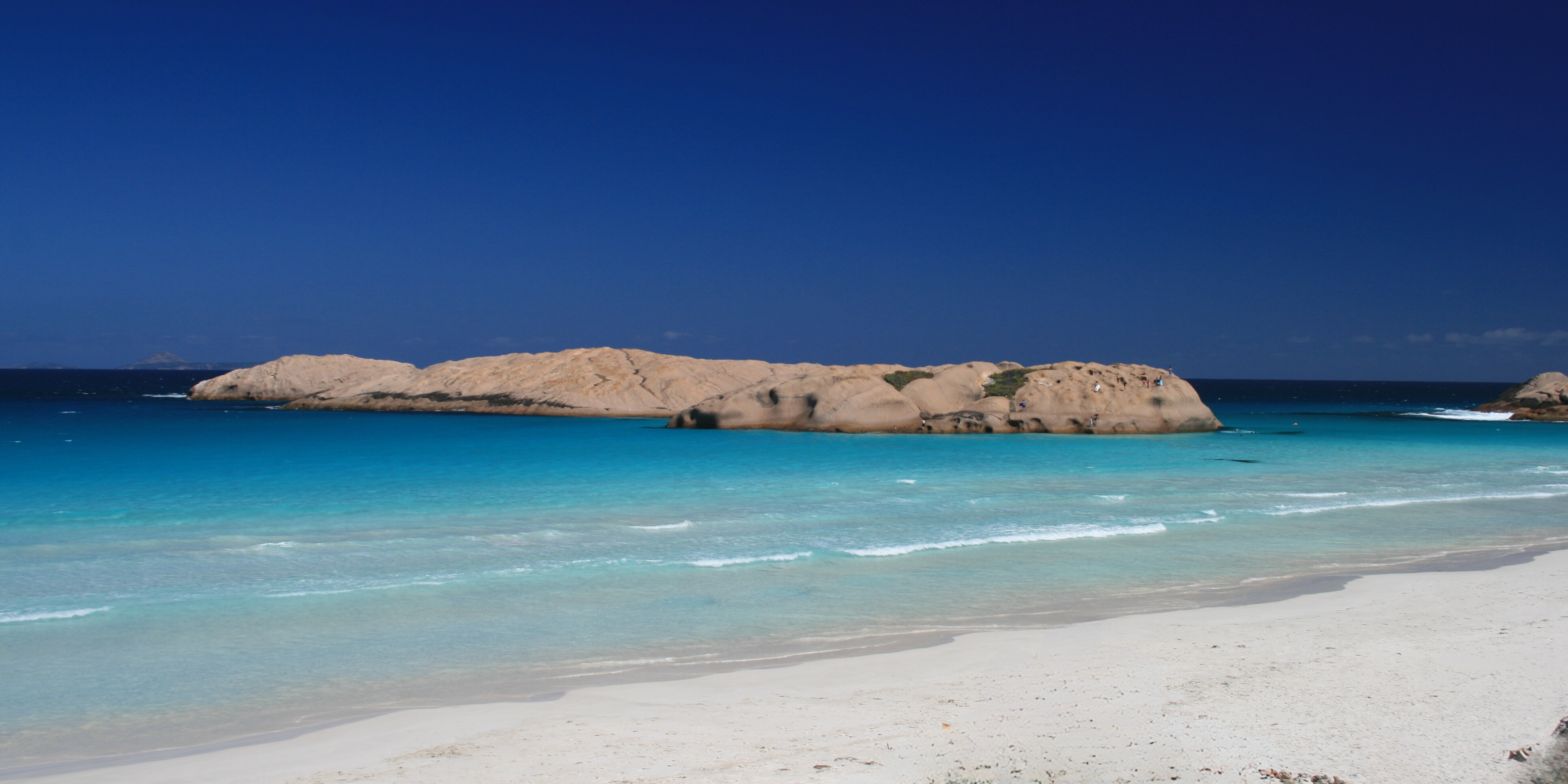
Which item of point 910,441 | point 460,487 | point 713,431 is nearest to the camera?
point 460,487

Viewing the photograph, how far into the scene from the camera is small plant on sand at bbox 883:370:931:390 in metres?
43.5

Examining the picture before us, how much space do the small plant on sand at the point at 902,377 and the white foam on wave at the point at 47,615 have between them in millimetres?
34601

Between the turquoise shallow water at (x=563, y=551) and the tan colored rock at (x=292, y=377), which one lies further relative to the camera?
the tan colored rock at (x=292, y=377)

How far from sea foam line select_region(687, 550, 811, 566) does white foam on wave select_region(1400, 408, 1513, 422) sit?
5797 cm

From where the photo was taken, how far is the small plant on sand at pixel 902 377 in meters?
43.5

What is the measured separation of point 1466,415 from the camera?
6188cm

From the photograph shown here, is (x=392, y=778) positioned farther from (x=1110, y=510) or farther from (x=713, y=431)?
(x=713, y=431)

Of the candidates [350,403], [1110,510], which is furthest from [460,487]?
[350,403]

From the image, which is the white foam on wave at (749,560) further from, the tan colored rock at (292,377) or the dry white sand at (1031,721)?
the tan colored rock at (292,377)

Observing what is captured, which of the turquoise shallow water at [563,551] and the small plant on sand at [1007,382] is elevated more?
the small plant on sand at [1007,382]

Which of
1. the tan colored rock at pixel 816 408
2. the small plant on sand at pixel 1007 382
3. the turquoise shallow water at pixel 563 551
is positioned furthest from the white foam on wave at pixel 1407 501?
the small plant on sand at pixel 1007 382

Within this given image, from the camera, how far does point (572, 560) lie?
12.8 meters

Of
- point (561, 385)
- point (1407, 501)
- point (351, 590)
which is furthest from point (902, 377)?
point (351, 590)

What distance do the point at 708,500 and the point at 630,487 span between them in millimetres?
2782
